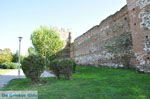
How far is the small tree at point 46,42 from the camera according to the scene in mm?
23125

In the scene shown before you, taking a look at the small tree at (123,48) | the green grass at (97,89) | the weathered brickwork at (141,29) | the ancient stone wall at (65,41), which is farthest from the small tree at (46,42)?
the weathered brickwork at (141,29)

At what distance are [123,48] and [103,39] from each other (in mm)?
3995

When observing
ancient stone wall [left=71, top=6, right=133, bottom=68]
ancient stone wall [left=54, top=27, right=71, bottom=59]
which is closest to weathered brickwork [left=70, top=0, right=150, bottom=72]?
ancient stone wall [left=71, top=6, right=133, bottom=68]

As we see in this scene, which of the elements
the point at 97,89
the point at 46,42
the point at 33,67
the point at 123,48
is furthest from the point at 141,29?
the point at 46,42

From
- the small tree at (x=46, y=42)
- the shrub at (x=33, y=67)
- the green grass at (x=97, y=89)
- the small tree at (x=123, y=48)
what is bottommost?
the green grass at (x=97, y=89)

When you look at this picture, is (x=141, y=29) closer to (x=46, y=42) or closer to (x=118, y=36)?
(x=118, y=36)

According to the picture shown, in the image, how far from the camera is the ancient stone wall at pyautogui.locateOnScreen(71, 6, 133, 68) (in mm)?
11560

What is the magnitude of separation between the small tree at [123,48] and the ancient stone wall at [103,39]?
47cm

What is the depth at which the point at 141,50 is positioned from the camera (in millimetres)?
7414

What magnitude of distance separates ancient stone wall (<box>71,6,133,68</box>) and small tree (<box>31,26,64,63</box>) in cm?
607

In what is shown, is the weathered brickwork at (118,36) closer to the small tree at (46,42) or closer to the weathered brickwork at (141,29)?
the weathered brickwork at (141,29)

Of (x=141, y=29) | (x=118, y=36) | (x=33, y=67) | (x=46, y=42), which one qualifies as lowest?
(x=33, y=67)

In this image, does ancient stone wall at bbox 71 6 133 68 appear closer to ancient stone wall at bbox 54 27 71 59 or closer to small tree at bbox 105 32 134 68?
small tree at bbox 105 32 134 68

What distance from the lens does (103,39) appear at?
14742mm
